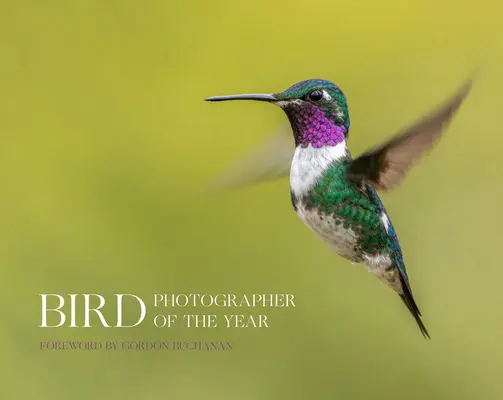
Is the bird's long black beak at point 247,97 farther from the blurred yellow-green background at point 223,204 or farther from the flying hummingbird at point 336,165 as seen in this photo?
the blurred yellow-green background at point 223,204

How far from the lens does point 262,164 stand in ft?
5.39

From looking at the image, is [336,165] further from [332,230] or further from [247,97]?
[247,97]

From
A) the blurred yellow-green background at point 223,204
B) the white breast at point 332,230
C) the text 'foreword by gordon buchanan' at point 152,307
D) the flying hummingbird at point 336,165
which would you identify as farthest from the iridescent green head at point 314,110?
the text 'foreword by gordon buchanan' at point 152,307

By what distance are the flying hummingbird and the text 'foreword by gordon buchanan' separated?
2.05 metres

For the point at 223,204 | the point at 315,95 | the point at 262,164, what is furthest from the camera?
the point at 223,204

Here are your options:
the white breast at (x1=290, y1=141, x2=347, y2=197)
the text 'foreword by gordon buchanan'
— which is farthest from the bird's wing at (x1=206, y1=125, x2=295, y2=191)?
the text 'foreword by gordon buchanan'

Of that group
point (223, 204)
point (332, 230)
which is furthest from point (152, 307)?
point (332, 230)

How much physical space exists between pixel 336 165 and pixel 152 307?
2.27 meters

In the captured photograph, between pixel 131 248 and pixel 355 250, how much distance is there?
2.25 metres

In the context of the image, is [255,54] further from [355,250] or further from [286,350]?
[355,250]

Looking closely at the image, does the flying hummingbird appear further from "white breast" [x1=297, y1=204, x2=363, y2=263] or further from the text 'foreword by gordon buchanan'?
the text 'foreword by gordon buchanan'

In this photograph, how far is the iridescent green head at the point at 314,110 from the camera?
144 cm

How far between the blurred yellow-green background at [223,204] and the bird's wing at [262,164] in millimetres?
1720

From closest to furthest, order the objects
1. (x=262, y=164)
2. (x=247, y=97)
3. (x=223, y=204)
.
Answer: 1. (x=247, y=97)
2. (x=262, y=164)
3. (x=223, y=204)
